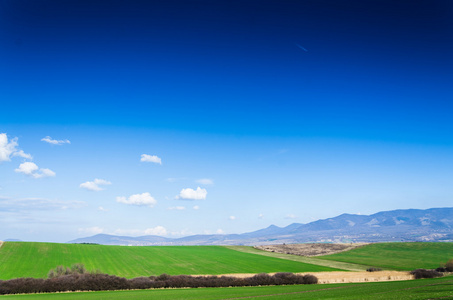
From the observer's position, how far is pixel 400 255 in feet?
335

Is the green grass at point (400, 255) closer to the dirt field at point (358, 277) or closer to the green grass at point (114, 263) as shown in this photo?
the dirt field at point (358, 277)

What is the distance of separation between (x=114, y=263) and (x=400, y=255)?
3442 inches

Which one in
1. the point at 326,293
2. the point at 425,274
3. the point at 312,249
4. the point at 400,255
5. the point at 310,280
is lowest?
the point at 400,255

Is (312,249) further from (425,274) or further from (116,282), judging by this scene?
(116,282)

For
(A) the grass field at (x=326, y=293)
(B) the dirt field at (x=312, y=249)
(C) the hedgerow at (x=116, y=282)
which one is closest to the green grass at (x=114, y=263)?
(C) the hedgerow at (x=116, y=282)

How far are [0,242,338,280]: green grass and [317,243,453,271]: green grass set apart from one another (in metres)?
20.0

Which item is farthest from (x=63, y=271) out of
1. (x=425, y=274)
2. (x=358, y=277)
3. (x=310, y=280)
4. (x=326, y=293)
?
(x=425, y=274)

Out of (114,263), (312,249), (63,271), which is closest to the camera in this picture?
(63,271)

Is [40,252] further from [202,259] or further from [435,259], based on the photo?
[435,259]

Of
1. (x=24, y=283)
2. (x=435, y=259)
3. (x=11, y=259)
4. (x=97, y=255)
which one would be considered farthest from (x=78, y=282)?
(x=435, y=259)

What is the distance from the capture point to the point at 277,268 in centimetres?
7900

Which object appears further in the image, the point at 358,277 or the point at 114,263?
the point at 114,263

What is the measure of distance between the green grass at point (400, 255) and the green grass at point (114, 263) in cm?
2004

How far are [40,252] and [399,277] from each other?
288 feet
